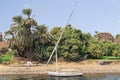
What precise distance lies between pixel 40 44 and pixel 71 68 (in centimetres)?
1128

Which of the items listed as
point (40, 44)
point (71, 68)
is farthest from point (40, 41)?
point (71, 68)

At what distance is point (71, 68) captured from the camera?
69.4 m

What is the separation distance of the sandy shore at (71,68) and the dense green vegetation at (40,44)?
327cm

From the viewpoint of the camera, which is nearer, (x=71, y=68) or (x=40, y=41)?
(x=71, y=68)

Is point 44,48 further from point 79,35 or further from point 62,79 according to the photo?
point 62,79

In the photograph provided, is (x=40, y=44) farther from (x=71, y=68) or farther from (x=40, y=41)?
(x=71, y=68)

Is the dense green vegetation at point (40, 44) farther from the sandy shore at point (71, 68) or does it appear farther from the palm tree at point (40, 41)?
the sandy shore at point (71, 68)

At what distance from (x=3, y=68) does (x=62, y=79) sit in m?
17.6

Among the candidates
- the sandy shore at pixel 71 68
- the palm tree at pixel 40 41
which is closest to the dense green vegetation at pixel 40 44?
the palm tree at pixel 40 41

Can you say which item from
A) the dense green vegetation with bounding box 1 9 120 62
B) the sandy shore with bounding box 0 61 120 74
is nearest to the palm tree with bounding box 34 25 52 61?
the dense green vegetation with bounding box 1 9 120 62

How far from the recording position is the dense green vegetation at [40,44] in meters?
72.9

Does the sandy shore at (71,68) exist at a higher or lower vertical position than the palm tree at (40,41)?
lower

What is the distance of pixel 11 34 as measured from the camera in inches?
2921

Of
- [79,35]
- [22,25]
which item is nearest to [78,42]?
[79,35]
